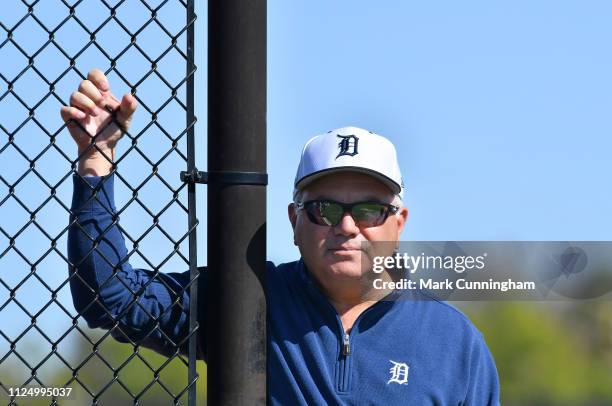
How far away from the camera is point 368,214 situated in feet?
10.1

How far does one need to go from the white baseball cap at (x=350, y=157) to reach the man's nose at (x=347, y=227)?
159 mm

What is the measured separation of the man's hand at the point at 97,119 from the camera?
269 centimetres

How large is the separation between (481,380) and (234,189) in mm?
911

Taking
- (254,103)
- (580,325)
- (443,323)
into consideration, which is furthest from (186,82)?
(580,325)

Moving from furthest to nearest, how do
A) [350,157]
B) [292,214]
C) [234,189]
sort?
1. [292,214]
2. [350,157]
3. [234,189]

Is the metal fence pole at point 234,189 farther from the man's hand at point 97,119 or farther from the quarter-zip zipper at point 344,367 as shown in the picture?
the quarter-zip zipper at point 344,367

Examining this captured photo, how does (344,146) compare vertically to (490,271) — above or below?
above

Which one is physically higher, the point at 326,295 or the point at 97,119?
the point at 97,119

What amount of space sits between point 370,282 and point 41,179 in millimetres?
965

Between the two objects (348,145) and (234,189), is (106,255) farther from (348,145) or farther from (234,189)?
(348,145)

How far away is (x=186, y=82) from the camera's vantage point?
270cm

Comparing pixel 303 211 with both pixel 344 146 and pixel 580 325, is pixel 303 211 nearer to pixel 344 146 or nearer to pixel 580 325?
pixel 344 146

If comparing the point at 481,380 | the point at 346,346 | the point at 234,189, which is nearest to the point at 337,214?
the point at 346,346

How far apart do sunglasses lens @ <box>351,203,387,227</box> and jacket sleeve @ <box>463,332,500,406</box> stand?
0.43 metres
